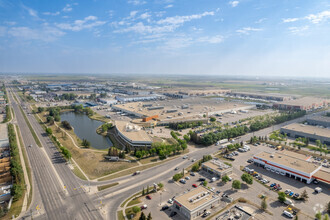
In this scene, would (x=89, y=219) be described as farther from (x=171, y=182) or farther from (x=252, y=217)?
(x=252, y=217)

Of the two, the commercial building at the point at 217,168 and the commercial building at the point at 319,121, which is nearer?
the commercial building at the point at 217,168

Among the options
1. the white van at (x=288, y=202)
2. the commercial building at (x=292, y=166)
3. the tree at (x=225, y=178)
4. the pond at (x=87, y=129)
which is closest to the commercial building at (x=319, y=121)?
the commercial building at (x=292, y=166)

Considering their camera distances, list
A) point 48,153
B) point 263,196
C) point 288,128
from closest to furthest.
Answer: point 263,196 → point 48,153 → point 288,128

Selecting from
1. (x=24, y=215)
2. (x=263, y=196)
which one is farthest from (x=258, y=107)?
(x=24, y=215)

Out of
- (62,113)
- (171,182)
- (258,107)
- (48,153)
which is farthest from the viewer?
(258,107)

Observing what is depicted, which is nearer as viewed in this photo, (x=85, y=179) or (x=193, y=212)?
(x=193, y=212)

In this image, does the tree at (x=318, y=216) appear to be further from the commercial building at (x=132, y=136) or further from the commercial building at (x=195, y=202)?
the commercial building at (x=132, y=136)
